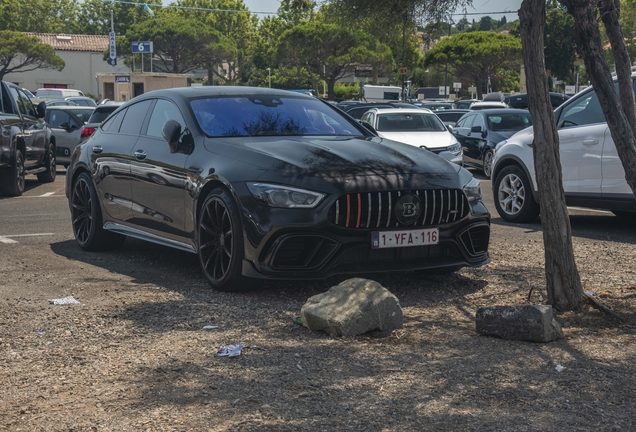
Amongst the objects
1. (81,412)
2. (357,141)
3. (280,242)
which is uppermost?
(357,141)

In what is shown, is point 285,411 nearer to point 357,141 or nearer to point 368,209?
point 368,209

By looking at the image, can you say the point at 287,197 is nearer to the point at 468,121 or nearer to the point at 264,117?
the point at 264,117

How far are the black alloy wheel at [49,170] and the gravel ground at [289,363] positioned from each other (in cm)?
1066

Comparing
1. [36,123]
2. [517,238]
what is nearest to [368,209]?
[517,238]

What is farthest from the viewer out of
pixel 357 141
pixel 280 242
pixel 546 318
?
pixel 357 141

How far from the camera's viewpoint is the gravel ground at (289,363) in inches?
160

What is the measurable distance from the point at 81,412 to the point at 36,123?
1352 centimetres

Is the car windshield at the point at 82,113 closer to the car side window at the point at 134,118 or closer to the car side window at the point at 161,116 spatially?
the car side window at the point at 134,118

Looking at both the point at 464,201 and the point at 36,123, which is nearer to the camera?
the point at 464,201

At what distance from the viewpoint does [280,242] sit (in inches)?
247

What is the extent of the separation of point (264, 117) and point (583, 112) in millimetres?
4586

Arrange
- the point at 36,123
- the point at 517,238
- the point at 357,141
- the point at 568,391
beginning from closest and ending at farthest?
the point at 568,391
the point at 357,141
the point at 517,238
the point at 36,123

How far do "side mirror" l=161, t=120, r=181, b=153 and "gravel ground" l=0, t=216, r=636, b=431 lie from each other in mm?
1039

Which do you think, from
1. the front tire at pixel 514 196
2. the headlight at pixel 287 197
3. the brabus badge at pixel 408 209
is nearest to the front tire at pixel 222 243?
the headlight at pixel 287 197
